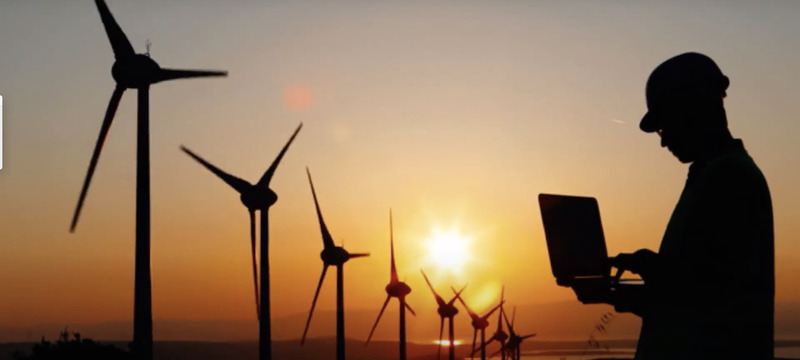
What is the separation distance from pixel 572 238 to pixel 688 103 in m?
1.18

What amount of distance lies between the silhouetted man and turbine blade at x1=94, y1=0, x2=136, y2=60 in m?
32.0

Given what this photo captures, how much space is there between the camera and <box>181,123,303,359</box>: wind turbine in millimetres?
51250

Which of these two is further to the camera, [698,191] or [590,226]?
[590,226]

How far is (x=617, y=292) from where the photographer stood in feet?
24.1

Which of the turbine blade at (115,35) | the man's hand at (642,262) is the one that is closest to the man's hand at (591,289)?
the man's hand at (642,262)

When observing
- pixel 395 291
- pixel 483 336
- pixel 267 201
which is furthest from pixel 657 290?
pixel 483 336

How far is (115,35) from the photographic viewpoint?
3688 centimetres

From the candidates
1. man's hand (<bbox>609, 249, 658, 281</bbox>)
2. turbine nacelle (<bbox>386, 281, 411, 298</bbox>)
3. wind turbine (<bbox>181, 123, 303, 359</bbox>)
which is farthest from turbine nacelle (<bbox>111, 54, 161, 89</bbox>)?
turbine nacelle (<bbox>386, 281, 411, 298</bbox>)

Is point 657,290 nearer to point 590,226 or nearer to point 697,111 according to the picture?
point 590,226

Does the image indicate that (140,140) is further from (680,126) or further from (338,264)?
(338,264)

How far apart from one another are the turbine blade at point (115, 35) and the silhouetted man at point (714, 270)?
32000 millimetres

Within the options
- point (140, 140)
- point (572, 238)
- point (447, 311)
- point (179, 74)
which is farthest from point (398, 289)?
point (572, 238)

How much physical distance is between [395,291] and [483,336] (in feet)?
55.6

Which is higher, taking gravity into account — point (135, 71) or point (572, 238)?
point (135, 71)
